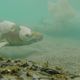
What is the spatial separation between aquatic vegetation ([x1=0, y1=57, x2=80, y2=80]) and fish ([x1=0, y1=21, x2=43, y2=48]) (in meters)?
2.00

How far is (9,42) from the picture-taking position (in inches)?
139

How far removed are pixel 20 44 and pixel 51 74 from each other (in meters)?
2.32

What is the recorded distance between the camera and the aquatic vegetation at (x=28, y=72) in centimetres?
124

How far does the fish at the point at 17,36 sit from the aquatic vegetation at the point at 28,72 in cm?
200

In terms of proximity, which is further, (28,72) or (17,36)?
(17,36)

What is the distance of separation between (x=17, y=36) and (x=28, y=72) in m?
2.30

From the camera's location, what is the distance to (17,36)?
356 centimetres

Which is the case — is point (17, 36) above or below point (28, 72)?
above

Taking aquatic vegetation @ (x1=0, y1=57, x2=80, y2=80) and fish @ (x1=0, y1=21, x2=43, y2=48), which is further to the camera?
fish @ (x1=0, y1=21, x2=43, y2=48)

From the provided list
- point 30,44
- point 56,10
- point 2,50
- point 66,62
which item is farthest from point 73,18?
point 66,62

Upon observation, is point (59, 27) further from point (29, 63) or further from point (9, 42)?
point (29, 63)

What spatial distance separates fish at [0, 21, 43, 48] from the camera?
3514mm

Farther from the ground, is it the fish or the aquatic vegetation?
the fish

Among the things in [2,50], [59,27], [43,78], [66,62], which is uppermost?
[59,27]
